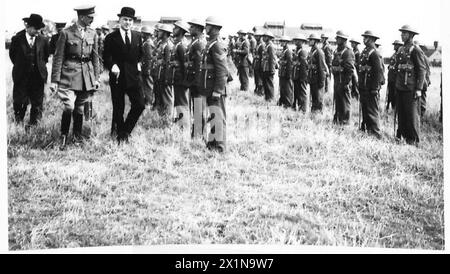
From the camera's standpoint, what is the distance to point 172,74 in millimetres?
8703

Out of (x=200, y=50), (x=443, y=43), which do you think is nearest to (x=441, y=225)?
(x=443, y=43)

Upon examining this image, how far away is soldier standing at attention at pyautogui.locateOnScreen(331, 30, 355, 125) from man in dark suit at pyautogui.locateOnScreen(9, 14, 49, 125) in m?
4.47

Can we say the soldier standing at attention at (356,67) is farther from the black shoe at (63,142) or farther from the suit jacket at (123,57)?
the black shoe at (63,142)

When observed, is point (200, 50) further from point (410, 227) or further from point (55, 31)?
point (410, 227)

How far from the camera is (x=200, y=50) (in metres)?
7.79

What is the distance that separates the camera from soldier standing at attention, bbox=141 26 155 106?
8258mm

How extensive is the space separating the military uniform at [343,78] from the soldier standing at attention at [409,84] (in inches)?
40.6

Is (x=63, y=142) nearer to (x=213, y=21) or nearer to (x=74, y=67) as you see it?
(x=74, y=67)

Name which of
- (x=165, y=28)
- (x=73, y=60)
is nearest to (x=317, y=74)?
(x=165, y=28)

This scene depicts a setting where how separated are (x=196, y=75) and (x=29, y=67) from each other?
7.67 ft

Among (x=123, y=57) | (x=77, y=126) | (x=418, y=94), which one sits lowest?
(x=77, y=126)

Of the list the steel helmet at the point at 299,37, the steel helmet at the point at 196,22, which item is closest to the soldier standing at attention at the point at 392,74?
the steel helmet at the point at 299,37

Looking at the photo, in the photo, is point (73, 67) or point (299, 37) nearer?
point (73, 67)

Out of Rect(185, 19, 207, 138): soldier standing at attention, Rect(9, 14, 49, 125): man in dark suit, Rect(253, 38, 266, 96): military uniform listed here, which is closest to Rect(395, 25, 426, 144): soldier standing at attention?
Rect(185, 19, 207, 138): soldier standing at attention
